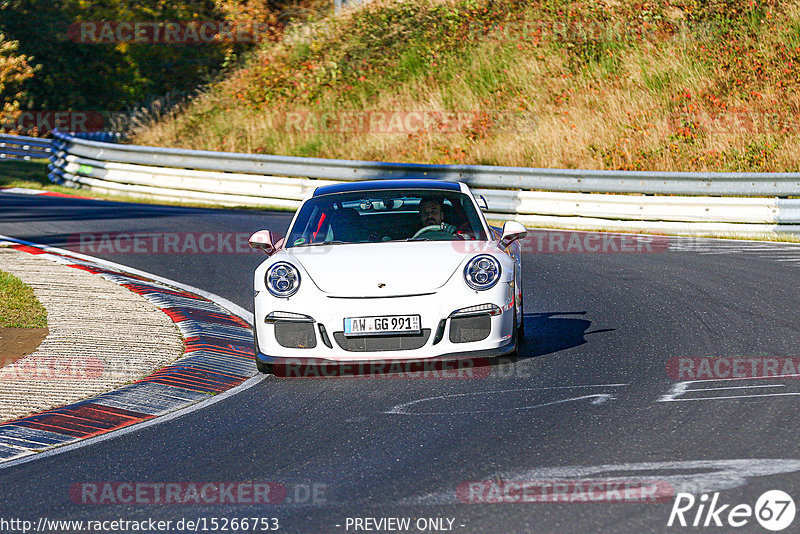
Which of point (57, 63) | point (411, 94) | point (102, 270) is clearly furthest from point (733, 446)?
point (57, 63)

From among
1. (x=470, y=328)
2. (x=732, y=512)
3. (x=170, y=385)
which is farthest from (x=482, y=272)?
(x=732, y=512)

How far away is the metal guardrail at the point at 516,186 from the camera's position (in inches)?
603

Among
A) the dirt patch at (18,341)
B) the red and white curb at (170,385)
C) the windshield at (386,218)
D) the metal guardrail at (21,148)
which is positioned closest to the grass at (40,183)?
the metal guardrail at (21,148)

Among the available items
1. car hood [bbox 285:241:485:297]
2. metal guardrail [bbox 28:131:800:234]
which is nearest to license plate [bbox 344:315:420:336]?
car hood [bbox 285:241:485:297]

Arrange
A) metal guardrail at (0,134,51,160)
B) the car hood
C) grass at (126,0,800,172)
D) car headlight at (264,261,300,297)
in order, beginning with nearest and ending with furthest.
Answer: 1. the car hood
2. car headlight at (264,261,300,297)
3. grass at (126,0,800,172)
4. metal guardrail at (0,134,51,160)

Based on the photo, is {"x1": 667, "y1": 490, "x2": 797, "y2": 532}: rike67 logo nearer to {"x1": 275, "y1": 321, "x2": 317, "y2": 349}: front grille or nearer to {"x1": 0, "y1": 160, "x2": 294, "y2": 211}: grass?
{"x1": 275, "y1": 321, "x2": 317, "y2": 349}: front grille

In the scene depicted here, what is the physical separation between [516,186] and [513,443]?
12.6 meters

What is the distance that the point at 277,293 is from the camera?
7590 millimetres

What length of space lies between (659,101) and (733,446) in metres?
18.5

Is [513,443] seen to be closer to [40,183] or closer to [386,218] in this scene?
[386,218]

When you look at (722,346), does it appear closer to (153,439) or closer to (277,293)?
(277,293)

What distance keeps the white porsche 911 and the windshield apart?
133 millimetres

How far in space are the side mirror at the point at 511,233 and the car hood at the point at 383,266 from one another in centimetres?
30

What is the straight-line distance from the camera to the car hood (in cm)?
742
